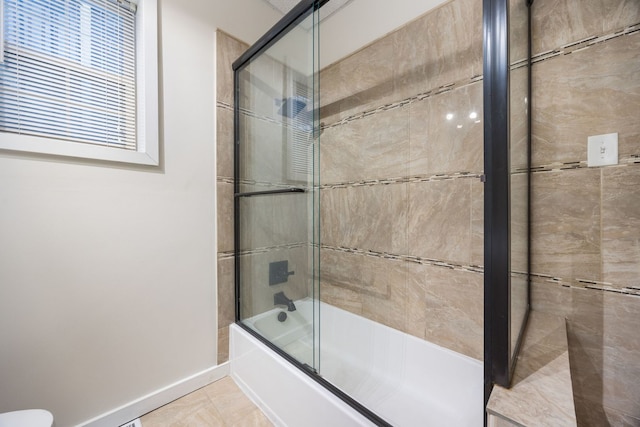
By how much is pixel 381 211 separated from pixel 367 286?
1.59 ft

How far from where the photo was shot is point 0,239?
2.96 feet

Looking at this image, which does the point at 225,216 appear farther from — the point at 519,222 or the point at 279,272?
the point at 519,222

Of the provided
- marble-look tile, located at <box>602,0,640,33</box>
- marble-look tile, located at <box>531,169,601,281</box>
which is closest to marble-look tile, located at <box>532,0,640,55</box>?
marble-look tile, located at <box>602,0,640,33</box>

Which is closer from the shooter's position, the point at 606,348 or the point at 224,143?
the point at 606,348

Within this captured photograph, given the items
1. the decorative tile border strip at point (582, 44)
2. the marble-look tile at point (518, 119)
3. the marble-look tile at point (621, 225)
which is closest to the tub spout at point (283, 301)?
the marble-look tile at point (518, 119)

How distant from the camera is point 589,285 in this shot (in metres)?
0.91

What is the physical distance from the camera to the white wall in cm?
94

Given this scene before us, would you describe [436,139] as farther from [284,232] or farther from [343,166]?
[284,232]

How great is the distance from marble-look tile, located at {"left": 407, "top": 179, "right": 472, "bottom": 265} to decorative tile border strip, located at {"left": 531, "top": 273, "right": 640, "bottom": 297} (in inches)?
10.4

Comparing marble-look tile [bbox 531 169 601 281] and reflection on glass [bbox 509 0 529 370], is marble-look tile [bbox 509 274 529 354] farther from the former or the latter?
marble-look tile [bbox 531 169 601 281]

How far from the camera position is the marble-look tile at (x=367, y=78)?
4.77ft

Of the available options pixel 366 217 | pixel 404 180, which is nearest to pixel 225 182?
pixel 366 217

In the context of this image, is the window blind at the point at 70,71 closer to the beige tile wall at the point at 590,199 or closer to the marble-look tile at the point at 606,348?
the beige tile wall at the point at 590,199

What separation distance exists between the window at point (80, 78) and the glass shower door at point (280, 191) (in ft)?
1.58
